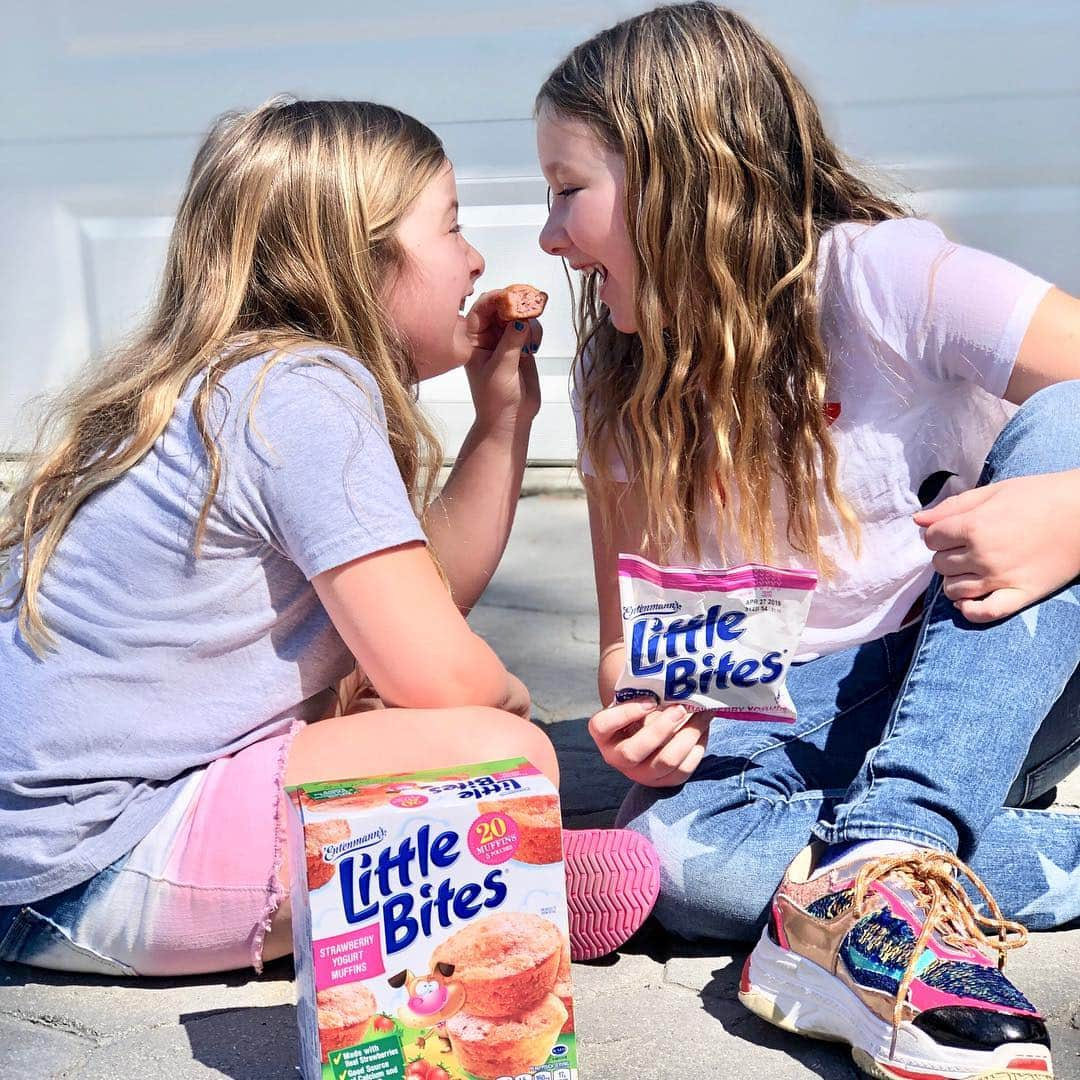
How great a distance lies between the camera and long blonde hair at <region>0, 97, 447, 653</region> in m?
1.56

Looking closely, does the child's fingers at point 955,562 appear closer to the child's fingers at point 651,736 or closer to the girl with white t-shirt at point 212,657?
the child's fingers at point 651,736

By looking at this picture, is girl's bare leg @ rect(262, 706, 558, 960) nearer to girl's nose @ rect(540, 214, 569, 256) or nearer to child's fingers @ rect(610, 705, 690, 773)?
child's fingers @ rect(610, 705, 690, 773)

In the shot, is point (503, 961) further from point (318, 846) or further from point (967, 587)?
point (967, 587)

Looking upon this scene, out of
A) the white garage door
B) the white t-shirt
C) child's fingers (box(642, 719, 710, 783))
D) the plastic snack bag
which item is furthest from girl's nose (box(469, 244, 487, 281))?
the white garage door

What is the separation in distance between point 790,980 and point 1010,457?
0.62 metres

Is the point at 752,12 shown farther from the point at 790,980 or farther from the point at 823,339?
the point at 790,980

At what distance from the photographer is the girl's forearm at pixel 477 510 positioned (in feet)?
6.48

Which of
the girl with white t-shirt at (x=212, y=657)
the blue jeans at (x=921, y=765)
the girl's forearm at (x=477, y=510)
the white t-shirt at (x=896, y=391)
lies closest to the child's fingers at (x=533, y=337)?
the girl's forearm at (x=477, y=510)

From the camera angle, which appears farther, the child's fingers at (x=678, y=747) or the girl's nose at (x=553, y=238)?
the girl's nose at (x=553, y=238)

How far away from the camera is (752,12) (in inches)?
132

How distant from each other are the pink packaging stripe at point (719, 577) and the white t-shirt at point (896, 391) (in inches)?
13.0

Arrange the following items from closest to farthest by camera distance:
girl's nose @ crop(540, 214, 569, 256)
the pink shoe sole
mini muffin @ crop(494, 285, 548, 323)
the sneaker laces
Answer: the sneaker laces
the pink shoe sole
girl's nose @ crop(540, 214, 569, 256)
mini muffin @ crop(494, 285, 548, 323)

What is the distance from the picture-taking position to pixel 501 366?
197 cm

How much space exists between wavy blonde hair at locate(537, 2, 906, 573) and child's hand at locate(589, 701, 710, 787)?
0.98 ft
